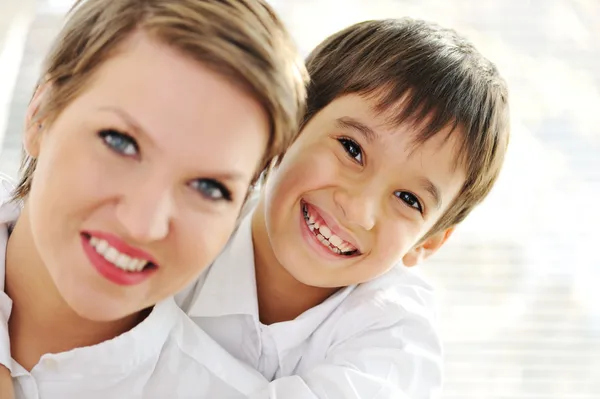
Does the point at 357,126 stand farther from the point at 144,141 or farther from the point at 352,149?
the point at 144,141

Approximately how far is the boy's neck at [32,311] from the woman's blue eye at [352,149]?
1.55 feet

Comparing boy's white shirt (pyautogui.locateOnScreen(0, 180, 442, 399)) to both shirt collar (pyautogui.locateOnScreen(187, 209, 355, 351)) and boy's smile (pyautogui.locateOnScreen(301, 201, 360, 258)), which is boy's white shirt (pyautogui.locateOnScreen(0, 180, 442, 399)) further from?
boy's smile (pyautogui.locateOnScreen(301, 201, 360, 258))

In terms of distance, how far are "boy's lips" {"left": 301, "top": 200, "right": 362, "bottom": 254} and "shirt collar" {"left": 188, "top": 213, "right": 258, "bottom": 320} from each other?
0.55ft

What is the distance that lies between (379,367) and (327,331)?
0.45 feet

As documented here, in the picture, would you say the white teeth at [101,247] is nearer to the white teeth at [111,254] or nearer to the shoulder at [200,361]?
the white teeth at [111,254]

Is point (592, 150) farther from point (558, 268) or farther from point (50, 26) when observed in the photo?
point (50, 26)

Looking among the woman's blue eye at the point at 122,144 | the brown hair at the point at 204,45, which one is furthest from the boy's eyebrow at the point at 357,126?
the woman's blue eye at the point at 122,144

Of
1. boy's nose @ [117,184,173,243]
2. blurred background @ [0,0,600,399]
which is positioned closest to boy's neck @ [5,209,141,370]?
boy's nose @ [117,184,173,243]

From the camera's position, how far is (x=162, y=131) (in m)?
0.82

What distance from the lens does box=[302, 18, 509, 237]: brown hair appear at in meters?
1.18

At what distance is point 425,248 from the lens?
145 centimetres

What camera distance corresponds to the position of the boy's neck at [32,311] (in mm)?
1021

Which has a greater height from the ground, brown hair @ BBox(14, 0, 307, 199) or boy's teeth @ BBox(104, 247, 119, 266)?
brown hair @ BBox(14, 0, 307, 199)

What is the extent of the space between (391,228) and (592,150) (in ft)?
3.99
